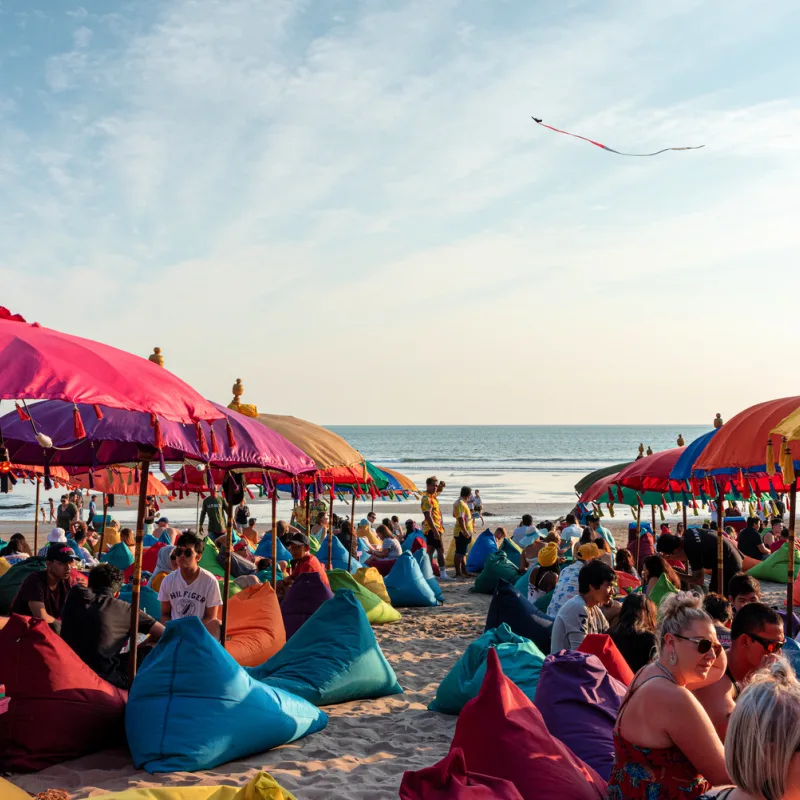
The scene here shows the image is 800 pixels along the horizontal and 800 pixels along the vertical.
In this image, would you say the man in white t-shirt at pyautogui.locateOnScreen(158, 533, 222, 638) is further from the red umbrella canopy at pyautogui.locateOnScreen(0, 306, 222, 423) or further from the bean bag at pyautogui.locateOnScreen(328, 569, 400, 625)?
the bean bag at pyautogui.locateOnScreen(328, 569, 400, 625)

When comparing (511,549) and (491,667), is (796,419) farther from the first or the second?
(511,549)

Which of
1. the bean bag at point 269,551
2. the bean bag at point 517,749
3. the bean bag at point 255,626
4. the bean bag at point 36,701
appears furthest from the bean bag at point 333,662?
the bean bag at point 269,551

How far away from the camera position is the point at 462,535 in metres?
14.1

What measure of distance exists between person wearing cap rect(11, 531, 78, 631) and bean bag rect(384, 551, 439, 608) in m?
5.40

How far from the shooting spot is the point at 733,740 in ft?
6.32

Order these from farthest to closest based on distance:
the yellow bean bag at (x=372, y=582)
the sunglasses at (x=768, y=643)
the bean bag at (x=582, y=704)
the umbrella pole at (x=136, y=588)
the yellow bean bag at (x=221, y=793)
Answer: the yellow bean bag at (x=372, y=582) < the umbrella pole at (x=136, y=588) < the bean bag at (x=582, y=704) < the sunglasses at (x=768, y=643) < the yellow bean bag at (x=221, y=793)

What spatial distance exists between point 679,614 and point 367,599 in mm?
6358

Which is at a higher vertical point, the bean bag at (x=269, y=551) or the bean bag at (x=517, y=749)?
the bean bag at (x=517, y=749)

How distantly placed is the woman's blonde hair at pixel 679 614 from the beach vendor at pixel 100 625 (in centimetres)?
328

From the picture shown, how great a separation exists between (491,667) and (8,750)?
8.20 ft

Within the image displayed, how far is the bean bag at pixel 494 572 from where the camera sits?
11867 mm

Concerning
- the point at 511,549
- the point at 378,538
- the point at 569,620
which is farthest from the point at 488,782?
the point at 378,538

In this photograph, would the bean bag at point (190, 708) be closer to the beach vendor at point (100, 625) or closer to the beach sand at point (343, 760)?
the beach sand at point (343, 760)

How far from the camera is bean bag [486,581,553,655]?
6922 mm
